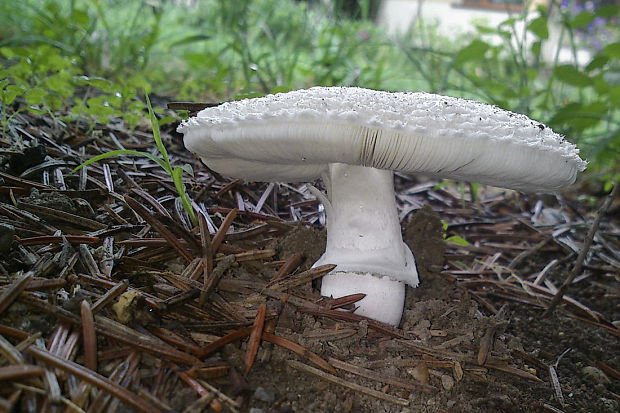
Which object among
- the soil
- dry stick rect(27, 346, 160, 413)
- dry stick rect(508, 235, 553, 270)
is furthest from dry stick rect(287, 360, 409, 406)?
dry stick rect(508, 235, 553, 270)

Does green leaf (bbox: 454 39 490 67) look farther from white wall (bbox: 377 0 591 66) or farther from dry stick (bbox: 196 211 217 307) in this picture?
white wall (bbox: 377 0 591 66)

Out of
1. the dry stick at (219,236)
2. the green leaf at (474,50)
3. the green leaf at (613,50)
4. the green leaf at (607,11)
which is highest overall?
the green leaf at (607,11)

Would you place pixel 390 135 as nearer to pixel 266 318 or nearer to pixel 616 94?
pixel 266 318

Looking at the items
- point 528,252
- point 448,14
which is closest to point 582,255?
point 528,252

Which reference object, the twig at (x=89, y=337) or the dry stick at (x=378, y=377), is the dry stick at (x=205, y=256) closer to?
the twig at (x=89, y=337)

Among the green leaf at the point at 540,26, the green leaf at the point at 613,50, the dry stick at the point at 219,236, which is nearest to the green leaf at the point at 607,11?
the green leaf at the point at 540,26
